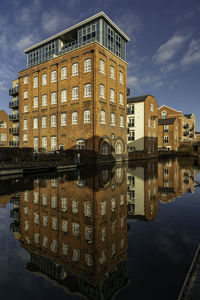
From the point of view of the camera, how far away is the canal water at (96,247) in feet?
9.70

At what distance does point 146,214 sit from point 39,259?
386cm

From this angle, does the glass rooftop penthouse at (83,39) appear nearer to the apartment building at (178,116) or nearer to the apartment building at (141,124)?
the apartment building at (141,124)

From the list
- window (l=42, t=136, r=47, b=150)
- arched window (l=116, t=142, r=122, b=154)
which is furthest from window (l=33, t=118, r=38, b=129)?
arched window (l=116, t=142, r=122, b=154)

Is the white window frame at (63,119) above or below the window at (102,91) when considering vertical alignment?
below

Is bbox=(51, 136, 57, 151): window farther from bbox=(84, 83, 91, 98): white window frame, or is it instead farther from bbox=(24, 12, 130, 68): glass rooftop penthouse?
bbox=(24, 12, 130, 68): glass rooftop penthouse

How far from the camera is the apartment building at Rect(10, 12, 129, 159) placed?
25578mm

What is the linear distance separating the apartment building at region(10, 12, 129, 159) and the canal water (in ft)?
59.9

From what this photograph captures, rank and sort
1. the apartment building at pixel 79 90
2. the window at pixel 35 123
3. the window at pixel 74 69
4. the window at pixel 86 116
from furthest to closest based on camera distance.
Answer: the window at pixel 35 123, the window at pixel 74 69, the window at pixel 86 116, the apartment building at pixel 79 90

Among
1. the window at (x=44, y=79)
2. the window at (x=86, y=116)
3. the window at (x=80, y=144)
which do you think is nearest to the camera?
the window at (x=86, y=116)

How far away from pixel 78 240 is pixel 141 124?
126 feet

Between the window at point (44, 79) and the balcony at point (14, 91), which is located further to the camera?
the balcony at point (14, 91)

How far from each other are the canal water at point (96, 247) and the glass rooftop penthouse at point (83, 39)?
25737mm

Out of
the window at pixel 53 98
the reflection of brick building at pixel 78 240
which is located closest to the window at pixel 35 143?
the window at pixel 53 98

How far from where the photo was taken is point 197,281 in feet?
9.00
